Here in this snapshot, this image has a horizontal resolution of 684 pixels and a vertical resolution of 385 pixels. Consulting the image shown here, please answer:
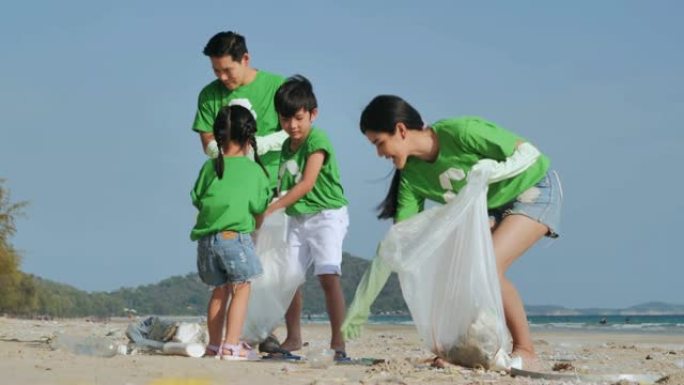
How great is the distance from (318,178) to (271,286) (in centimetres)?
77

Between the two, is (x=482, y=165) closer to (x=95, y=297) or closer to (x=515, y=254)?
(x=515, y=254)


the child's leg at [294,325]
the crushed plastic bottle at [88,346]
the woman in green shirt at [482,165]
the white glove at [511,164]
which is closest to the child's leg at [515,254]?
the woman in green shirt at [482,165]

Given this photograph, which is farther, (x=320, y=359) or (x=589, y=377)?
(x=320, y=359)

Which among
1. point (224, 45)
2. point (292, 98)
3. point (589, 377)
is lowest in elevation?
point (589, 377)

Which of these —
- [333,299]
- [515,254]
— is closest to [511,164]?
[515,254]

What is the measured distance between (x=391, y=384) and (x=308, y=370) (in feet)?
2.59

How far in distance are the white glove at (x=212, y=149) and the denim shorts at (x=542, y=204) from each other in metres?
1.94

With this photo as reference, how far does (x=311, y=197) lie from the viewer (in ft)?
21.7

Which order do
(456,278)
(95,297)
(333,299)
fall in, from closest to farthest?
(456,278) → (333,299) → (95,297)

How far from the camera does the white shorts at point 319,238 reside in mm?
6582

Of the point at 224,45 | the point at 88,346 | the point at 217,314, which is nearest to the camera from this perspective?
the point at 217,314

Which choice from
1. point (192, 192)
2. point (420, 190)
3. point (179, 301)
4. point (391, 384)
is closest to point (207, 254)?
point (192, 192)

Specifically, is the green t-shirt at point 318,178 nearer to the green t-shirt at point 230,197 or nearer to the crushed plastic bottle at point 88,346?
the green t-shirt at point 230,197

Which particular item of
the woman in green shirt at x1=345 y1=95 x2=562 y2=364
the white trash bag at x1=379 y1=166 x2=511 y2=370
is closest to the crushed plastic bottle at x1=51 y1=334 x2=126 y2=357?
the woman in green shirt at x1=345 y1=95 x2=562 y2=364
